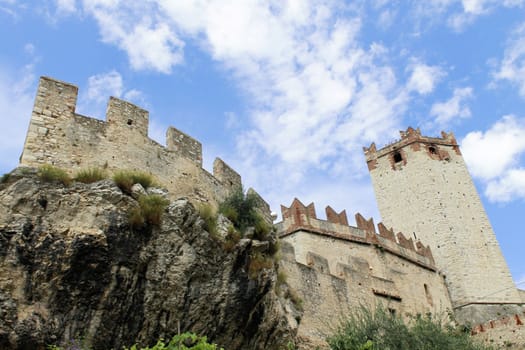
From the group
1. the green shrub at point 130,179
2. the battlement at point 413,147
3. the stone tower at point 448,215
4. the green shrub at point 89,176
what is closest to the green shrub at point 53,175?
the green shrub at point 89,176

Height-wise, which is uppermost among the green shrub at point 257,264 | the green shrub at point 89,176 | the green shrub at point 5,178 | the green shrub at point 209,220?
the green shrub at point 89,176

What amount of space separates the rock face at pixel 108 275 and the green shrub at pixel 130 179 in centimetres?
25

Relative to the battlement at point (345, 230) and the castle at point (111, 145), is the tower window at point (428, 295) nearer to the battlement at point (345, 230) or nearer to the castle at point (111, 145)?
the battlement at point (345, 230)

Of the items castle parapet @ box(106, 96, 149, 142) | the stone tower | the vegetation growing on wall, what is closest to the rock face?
the vegetation growing on wall

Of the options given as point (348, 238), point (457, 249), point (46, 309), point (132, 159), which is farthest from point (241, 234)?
point (457, 249)

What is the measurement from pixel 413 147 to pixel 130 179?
934 inches

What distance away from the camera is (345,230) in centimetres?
2298

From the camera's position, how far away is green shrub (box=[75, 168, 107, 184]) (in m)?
10.1

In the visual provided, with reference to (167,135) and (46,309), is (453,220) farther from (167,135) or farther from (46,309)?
(46,309)

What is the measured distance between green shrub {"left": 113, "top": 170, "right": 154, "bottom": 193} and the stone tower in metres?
20.5

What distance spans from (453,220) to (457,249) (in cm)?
158

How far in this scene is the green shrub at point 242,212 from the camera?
11906 mm

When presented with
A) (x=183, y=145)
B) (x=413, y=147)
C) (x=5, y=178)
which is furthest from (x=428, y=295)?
(x=5, y=178)

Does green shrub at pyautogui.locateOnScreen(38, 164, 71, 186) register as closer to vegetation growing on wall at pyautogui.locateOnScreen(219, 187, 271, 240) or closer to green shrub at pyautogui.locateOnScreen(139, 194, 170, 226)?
green shrub at pyautogui.locateOnScreen(139, 194, 170, 226)
